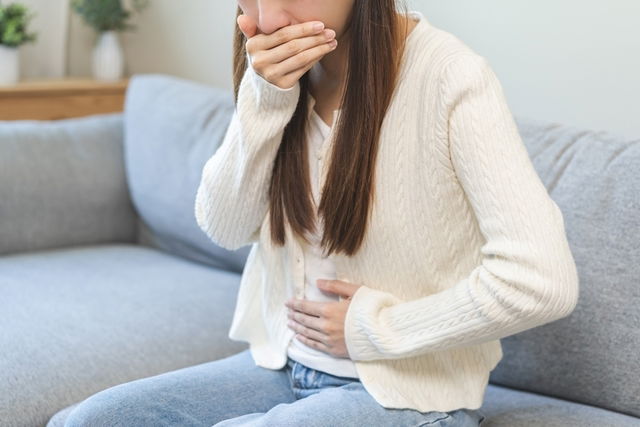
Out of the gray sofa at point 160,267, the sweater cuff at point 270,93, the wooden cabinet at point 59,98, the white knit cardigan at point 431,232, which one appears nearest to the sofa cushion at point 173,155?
the gray sofa at point 160,267

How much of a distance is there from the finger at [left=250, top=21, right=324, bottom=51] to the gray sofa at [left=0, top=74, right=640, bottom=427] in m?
0.59

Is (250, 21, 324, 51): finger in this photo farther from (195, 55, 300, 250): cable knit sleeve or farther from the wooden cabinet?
the wooden cabinet

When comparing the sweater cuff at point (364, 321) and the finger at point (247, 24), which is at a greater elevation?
the finger at point (247, 24)

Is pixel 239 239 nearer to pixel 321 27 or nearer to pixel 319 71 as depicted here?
pixel 319 71

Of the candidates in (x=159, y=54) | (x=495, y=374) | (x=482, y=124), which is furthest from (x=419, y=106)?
(x=159, y=54)

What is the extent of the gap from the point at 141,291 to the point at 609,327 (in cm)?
104

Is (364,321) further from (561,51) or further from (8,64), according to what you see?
(8,64)

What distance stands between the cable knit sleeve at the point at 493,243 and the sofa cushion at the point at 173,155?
37.6 inches

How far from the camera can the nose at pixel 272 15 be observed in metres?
1.18

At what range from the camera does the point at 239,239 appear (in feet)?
4.62

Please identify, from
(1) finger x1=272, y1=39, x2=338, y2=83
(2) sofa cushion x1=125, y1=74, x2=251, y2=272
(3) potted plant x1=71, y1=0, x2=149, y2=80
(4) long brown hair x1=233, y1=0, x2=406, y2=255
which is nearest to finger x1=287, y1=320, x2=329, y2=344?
(4) long brown hair x1=233, y1=0, x2=406, y2=255

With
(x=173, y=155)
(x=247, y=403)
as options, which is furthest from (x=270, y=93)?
(x=173, y=155)

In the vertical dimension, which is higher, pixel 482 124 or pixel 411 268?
pixel 482 124

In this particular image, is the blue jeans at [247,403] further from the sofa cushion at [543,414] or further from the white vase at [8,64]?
the white vase at [8,64]
